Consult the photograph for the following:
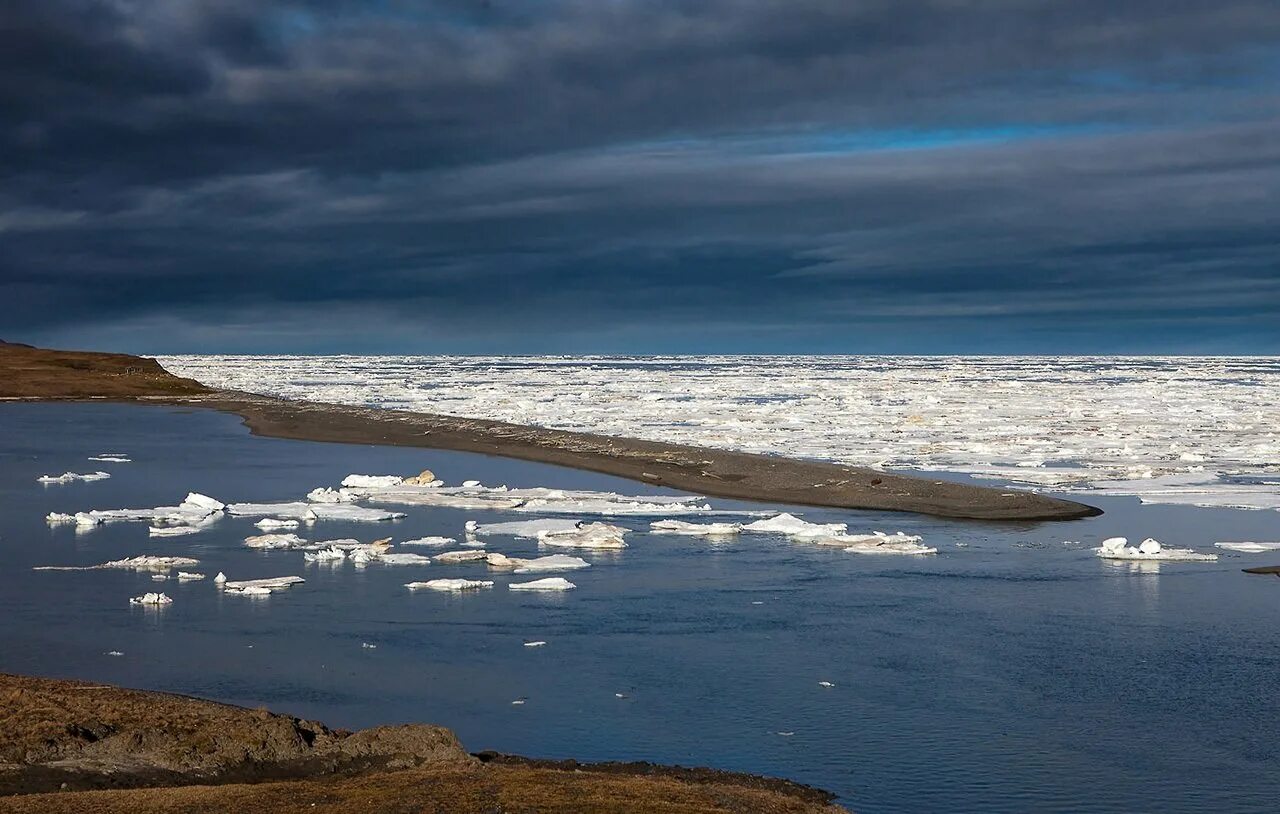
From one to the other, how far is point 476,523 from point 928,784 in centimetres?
1247

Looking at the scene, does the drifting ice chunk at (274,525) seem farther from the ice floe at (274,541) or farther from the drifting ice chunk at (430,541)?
the drifting ice chunk at (430,541)

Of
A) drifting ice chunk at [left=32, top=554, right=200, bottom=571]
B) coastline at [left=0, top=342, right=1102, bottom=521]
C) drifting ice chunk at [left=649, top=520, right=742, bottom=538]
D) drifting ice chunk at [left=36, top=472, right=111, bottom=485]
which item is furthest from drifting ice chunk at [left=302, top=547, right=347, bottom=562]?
drifting ice chunk at [left=36, top=472, right=111, bottom=485]

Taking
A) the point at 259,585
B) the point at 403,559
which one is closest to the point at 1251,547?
the point at 403,559

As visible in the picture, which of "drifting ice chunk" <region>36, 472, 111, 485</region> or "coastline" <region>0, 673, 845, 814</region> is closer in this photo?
"coastline" <region>0, 673, 845, 814</region>

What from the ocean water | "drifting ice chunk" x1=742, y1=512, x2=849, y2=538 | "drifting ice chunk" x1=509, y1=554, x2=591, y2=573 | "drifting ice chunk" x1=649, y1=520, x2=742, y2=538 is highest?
"drifting ice chunk" x1=742, y1=512, x2=849, y2=538

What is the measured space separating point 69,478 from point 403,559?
41.1 ft

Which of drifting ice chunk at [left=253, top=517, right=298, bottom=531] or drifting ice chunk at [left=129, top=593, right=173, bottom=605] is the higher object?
drifting ice chunk at [left=253, top=517, right=298, bottom=531]

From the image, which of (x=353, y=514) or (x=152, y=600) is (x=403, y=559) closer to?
(x=152, y=600)

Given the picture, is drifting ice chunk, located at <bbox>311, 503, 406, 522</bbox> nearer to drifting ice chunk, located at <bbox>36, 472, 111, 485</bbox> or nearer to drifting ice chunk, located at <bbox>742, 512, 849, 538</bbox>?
drifting ice chunk, located at <bbox>742, 512, 849, 538</bbox>

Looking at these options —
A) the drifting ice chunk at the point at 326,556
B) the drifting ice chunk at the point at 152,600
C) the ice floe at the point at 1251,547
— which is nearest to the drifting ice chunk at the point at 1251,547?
the ice floe at the point at 1251,547

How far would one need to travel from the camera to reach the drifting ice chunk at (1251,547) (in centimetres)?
1789

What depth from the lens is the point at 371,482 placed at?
25.3m

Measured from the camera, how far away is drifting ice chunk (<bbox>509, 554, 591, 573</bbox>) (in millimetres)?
16516

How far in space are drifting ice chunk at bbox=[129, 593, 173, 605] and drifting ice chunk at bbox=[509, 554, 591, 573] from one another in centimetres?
396
